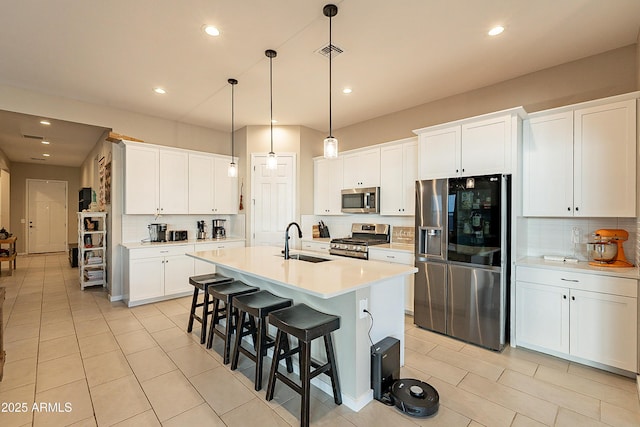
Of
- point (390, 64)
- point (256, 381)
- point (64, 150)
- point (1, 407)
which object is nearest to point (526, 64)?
point (390, 64)

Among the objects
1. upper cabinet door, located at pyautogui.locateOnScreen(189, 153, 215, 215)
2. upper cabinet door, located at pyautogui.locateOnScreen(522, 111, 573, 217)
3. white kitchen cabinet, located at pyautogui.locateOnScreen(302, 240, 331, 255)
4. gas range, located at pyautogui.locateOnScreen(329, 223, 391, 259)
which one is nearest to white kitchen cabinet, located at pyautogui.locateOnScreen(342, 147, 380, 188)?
gas range, located at pyautogui.locateOnScreen(329, 223, 391, 259)

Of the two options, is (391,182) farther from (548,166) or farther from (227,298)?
(227,298)

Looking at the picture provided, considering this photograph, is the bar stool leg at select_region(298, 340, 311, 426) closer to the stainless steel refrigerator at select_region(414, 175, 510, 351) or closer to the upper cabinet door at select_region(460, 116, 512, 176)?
the stainless steel refrigerator at select_region(414, 175, 510, 351)

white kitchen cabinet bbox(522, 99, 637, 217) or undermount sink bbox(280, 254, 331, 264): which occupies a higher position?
white kitchen cabinet bbox(522, 99, 637, 217)

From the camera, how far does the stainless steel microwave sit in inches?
174

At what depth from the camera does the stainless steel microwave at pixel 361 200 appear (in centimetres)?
441

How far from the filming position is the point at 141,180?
4.47 m

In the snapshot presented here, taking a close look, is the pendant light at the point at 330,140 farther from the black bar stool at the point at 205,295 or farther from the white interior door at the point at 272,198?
the white interior door at the point at 272,198

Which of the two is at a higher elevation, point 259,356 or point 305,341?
point 305,341

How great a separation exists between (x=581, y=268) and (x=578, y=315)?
426mm

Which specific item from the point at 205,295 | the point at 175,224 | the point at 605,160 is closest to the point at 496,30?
the point at 605,160

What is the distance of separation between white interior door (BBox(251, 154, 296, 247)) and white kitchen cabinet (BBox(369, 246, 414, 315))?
1.83 m

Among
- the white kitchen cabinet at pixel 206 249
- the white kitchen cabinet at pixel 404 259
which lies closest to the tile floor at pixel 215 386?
the white kitchen cabinet at pixel 404 259

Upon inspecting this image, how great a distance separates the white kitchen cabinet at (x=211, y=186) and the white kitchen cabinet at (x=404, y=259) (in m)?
2.92
